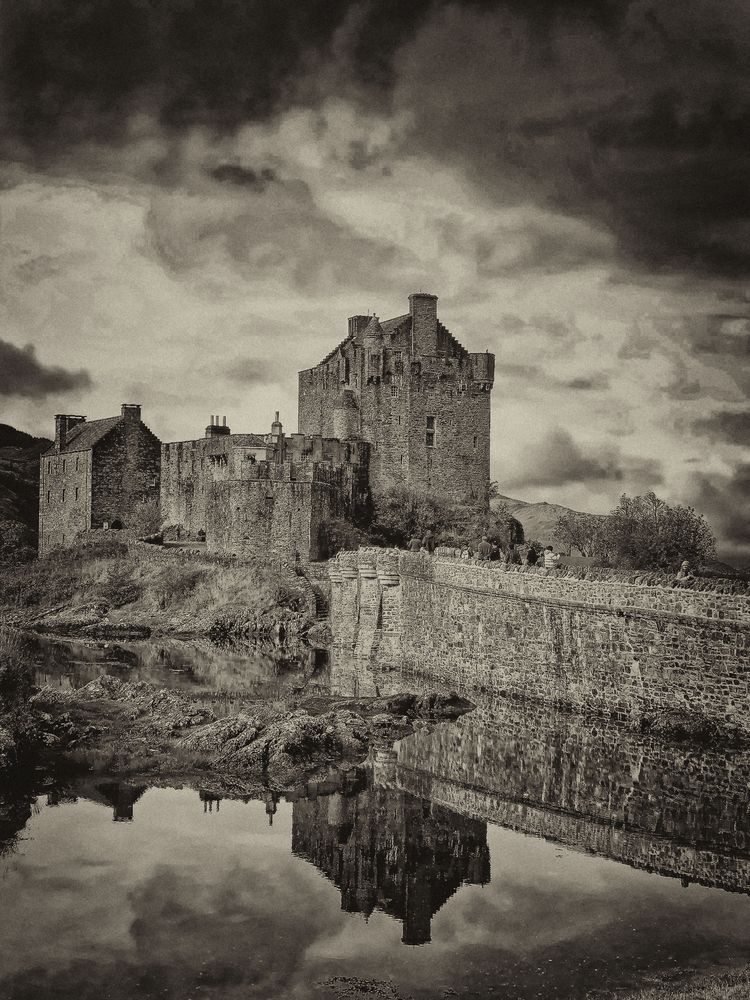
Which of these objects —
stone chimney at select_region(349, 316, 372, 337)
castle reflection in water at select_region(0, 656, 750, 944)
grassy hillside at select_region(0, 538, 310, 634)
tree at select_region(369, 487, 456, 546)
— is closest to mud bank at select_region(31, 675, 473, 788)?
castle reflection in water at select_region(0, 656, 750, 944)

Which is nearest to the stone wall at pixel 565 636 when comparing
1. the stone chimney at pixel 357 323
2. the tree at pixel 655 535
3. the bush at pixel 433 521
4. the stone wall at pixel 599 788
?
the stone wall at pixel 599 788

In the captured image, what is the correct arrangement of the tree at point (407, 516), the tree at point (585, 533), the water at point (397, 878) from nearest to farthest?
the water at point (397, 878) < the tree at point (585, 533) < the tree at point (407, 516)

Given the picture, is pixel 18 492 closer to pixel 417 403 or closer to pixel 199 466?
pixel 199 466

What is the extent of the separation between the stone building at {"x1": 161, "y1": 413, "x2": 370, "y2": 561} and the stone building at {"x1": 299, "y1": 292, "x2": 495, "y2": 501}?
1.86m

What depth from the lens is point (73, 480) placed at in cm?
7356

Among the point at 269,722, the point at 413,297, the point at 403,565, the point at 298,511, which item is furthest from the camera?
the point at 413,297

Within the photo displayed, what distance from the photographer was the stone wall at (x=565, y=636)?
22922 mm

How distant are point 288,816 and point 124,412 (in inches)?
2222

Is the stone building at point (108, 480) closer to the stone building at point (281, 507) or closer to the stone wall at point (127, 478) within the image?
the stone wall at point (127, 478)

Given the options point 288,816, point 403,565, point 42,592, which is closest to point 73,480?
point 42,592

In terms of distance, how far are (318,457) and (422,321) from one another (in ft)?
32.8

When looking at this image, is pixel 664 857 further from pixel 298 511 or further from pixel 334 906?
pixel 298 511

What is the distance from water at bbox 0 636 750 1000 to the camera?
44.8 ft

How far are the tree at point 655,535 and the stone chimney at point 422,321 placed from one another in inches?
814
